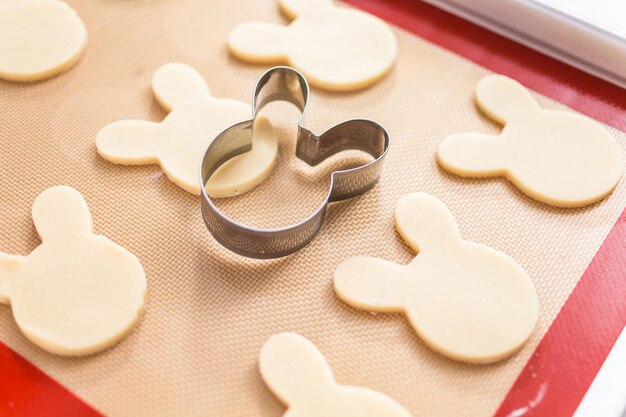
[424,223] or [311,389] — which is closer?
[311,389]

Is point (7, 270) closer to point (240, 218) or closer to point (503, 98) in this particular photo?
point (240, 218)

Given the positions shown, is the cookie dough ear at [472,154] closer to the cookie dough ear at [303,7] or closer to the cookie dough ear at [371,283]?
the cookie dough ear at [371,283]

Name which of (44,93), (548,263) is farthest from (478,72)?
(44,93)

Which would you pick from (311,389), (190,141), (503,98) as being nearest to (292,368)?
(311,389)

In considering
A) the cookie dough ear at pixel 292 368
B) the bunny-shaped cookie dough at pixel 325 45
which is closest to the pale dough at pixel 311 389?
the cookie dough ear at pixel 292 368

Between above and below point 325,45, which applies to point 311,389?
below

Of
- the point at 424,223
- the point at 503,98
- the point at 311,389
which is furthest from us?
the point at 503,98

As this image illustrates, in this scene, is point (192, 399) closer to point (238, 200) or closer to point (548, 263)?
point (238, 200)

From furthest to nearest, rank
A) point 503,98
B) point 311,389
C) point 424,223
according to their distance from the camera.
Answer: point 503,98
point 424,223
point 311,389
